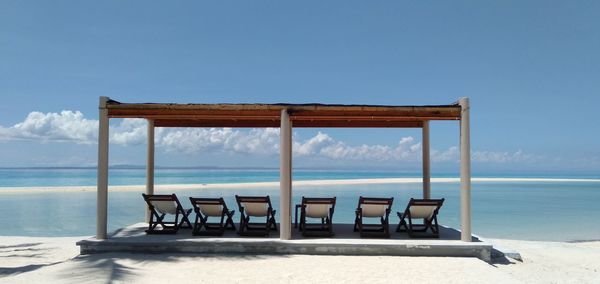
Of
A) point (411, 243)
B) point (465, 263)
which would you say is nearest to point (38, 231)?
point (411, 243)

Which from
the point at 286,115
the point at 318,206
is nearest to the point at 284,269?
the point at 318,206

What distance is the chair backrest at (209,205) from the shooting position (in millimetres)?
7227

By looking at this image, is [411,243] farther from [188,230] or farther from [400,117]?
[188,230]

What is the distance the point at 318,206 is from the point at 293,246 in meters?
0.80

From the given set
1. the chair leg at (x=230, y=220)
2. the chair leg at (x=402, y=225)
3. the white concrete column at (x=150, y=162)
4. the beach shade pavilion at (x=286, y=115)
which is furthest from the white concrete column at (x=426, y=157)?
the white concrete column at (x=150, y=162)

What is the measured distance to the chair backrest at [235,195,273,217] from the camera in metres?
7.24

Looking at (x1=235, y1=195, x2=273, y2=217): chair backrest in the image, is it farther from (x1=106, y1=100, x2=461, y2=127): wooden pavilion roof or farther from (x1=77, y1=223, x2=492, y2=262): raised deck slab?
(x1=106, y1=100, x2=461, y2=127): wooden pavilion roof

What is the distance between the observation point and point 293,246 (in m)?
6.72

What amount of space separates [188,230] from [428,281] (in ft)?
14.0

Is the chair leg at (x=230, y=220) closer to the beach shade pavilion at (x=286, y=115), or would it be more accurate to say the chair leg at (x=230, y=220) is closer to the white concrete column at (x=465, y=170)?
the beach shade pavilion at (x=286, y=115)

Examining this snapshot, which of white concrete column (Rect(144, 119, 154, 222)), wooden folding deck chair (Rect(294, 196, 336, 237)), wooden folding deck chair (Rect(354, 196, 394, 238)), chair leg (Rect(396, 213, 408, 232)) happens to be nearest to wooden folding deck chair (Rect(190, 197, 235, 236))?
wooden folding deck chair (Rect(294, 196, 336, 237))

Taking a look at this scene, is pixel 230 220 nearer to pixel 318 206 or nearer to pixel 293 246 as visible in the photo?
pixel 293 246

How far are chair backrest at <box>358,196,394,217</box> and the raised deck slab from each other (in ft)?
1.63

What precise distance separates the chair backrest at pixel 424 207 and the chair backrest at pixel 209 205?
2.89m
